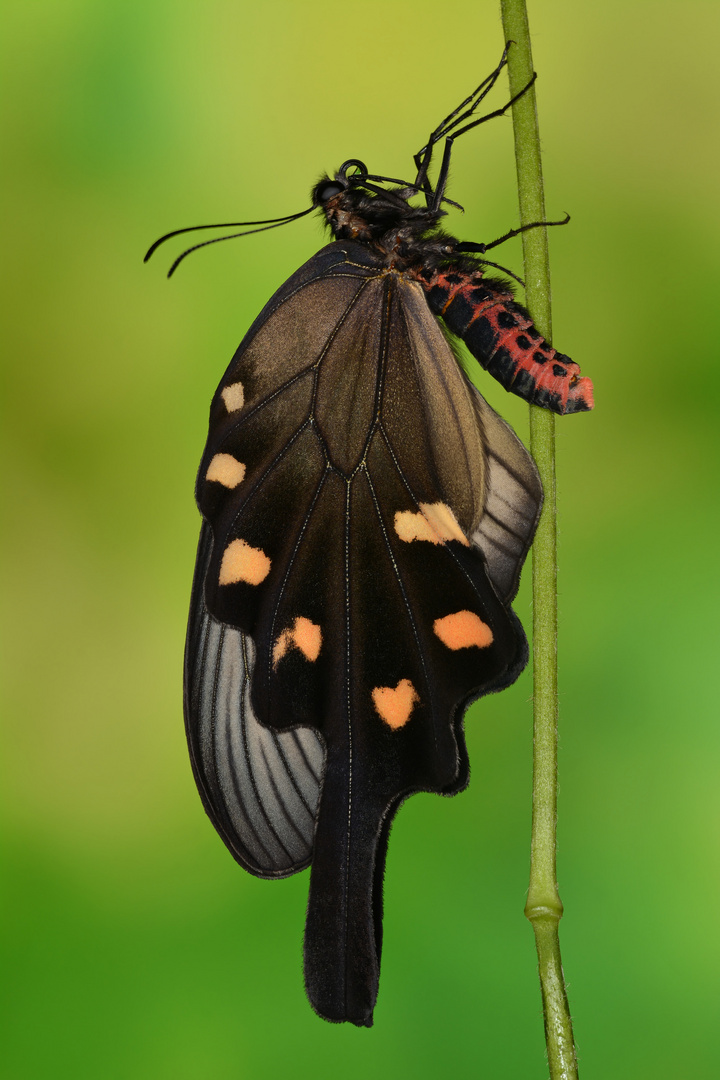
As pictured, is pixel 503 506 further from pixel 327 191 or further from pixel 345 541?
pixel 327 191

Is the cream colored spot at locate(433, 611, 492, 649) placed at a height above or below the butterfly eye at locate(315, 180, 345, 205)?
below

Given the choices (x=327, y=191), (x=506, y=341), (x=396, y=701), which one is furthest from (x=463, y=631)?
(x=327, y=191)

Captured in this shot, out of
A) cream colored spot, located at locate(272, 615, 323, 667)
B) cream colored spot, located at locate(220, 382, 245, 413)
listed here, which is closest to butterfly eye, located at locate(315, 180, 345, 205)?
cream colored spot, located at locate(220, 382, 245, 413)

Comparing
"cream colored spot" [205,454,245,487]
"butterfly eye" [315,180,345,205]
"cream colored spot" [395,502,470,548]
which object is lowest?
"cream colored spot" [395,502,470,548]

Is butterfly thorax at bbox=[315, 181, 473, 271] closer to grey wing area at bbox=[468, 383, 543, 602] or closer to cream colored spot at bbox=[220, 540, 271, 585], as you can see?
grey wing area at bbox=[468, 383, 543, 602]

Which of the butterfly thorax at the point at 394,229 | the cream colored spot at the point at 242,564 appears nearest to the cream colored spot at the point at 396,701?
the cream colored spot at the point at 242,564

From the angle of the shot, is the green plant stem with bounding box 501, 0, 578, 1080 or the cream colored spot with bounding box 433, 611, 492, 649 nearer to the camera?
the green plant stem with bounding box 501, 0, 578, 1080

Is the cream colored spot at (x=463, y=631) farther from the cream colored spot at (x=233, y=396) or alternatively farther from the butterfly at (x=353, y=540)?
the cream colored spot at (x=233, y=396)
